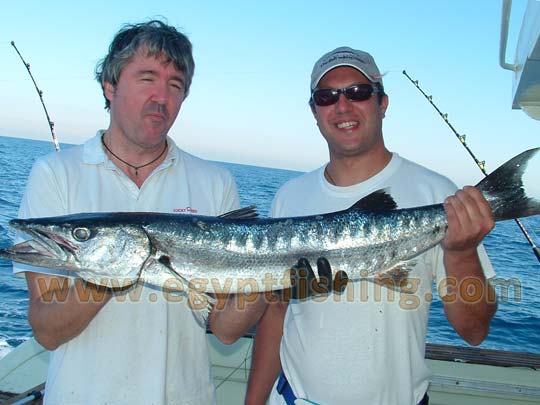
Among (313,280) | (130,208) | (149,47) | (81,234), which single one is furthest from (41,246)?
(313,280)

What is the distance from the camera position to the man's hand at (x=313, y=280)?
321cm

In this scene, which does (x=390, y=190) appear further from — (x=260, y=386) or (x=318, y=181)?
(x=260, y=386)

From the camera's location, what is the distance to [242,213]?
337cm

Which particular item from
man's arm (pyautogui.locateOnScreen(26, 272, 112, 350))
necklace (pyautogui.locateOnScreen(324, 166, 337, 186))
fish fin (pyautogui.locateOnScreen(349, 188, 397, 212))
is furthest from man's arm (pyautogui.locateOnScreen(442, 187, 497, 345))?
man's arm (pyautogui.locateOnScreen(26, 272, 112, 350))

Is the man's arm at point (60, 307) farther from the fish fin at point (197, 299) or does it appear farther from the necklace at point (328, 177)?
the necklace at point (328, 177)

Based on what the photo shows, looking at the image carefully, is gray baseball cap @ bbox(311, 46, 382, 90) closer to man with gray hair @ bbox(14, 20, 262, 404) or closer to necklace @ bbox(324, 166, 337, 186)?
necklace @ bbox(324, 166, 337, 186)

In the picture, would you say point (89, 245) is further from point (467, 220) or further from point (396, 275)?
point (467, 220)

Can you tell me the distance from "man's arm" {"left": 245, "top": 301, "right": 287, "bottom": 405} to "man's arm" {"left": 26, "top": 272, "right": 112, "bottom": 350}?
4.08 ft

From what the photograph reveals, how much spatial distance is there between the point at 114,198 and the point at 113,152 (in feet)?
1.04

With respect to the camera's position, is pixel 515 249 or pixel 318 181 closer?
pixel 318 181

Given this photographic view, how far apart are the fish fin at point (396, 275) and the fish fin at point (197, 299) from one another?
115 centimetres

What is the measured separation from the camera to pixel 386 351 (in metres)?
3.04

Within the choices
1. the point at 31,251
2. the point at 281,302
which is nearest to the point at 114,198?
the point at 31,251

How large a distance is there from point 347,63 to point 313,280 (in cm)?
162
